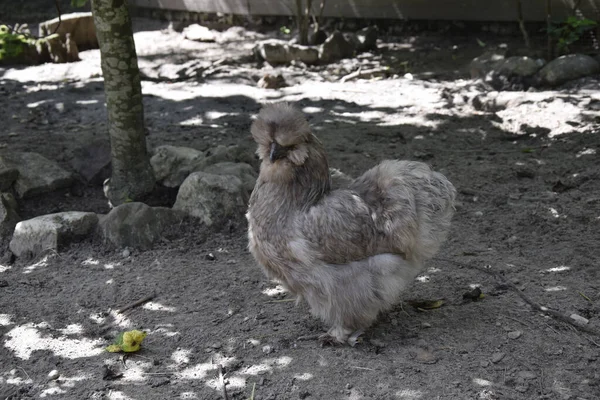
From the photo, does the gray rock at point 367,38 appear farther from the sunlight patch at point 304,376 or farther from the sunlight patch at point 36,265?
the sunlight patch at point 304,376

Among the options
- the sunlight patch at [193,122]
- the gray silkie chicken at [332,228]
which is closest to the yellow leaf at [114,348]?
the gray silkie chicken at [332,228]

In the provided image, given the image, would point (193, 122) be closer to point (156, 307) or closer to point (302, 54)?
point (302, 54)

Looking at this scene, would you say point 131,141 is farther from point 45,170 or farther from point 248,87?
point 248,87

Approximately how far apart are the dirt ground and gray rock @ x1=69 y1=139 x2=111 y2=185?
185 mm

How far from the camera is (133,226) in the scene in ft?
18.6

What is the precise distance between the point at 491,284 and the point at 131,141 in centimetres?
359

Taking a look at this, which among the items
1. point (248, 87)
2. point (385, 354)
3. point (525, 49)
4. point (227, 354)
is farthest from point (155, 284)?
point (525, 49)

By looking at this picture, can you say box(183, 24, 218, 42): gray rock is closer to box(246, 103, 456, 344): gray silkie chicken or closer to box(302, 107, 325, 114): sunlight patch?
box(302, 107, 325, 114): sunlight patch

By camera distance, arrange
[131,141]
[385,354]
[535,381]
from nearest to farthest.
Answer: [535,381]
[385,354]
[131,141]

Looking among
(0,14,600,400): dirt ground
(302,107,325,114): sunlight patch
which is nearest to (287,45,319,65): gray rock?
(302,107,325,114): sunlight patch

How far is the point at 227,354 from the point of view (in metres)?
4.11

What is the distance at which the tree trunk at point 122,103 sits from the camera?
234 inches

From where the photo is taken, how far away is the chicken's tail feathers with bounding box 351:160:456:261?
3.94 meters

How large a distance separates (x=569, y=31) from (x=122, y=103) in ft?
26.5
